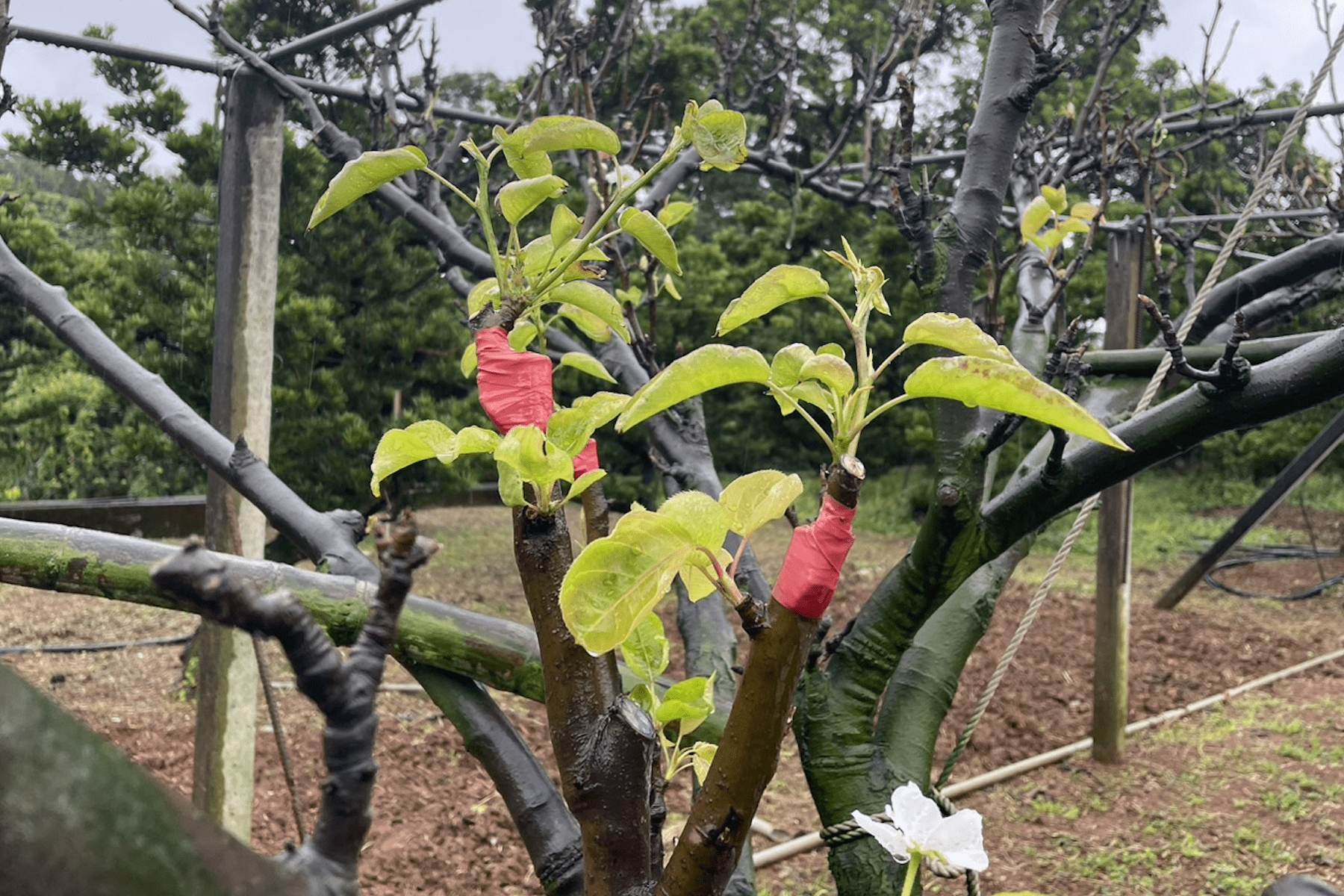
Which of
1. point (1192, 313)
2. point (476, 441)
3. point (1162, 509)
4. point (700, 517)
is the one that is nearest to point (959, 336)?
point (700, 517)

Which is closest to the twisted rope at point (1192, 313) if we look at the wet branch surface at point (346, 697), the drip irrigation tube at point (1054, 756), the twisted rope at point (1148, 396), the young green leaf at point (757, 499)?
the twisted rope at point (1148, 396)

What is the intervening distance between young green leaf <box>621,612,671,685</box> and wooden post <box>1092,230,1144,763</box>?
8.67ft

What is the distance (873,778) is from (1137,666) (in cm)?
349

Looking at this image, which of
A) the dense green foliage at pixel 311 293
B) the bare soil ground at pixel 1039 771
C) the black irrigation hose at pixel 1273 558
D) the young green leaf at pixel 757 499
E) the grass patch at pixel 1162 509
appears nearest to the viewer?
the young green leaf at pixel 757 499

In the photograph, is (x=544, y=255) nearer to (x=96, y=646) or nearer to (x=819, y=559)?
(x=819, y=559)

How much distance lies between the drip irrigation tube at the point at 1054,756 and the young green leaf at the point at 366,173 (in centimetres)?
164

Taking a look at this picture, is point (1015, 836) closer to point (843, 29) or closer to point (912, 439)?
point (912, 439)

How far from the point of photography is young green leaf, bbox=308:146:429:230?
611 mm

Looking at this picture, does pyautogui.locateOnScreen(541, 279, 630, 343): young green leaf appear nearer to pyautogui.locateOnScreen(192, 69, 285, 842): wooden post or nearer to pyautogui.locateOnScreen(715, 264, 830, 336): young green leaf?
pyautogui.locateOnScreen(715, 264, 830, 336): young green leaf

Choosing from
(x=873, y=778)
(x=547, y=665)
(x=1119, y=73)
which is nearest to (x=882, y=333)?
(x=1119, y=73)

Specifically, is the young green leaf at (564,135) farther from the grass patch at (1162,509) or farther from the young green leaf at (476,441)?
the grass patch at (1162,509)

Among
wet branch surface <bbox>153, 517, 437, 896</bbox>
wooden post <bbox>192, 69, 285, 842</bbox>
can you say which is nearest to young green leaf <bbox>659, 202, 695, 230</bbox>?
wet branch surface <bbox>153, 517, 437, 896</bbox>

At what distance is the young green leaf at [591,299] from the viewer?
0.70m

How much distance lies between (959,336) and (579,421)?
22 centimetres
